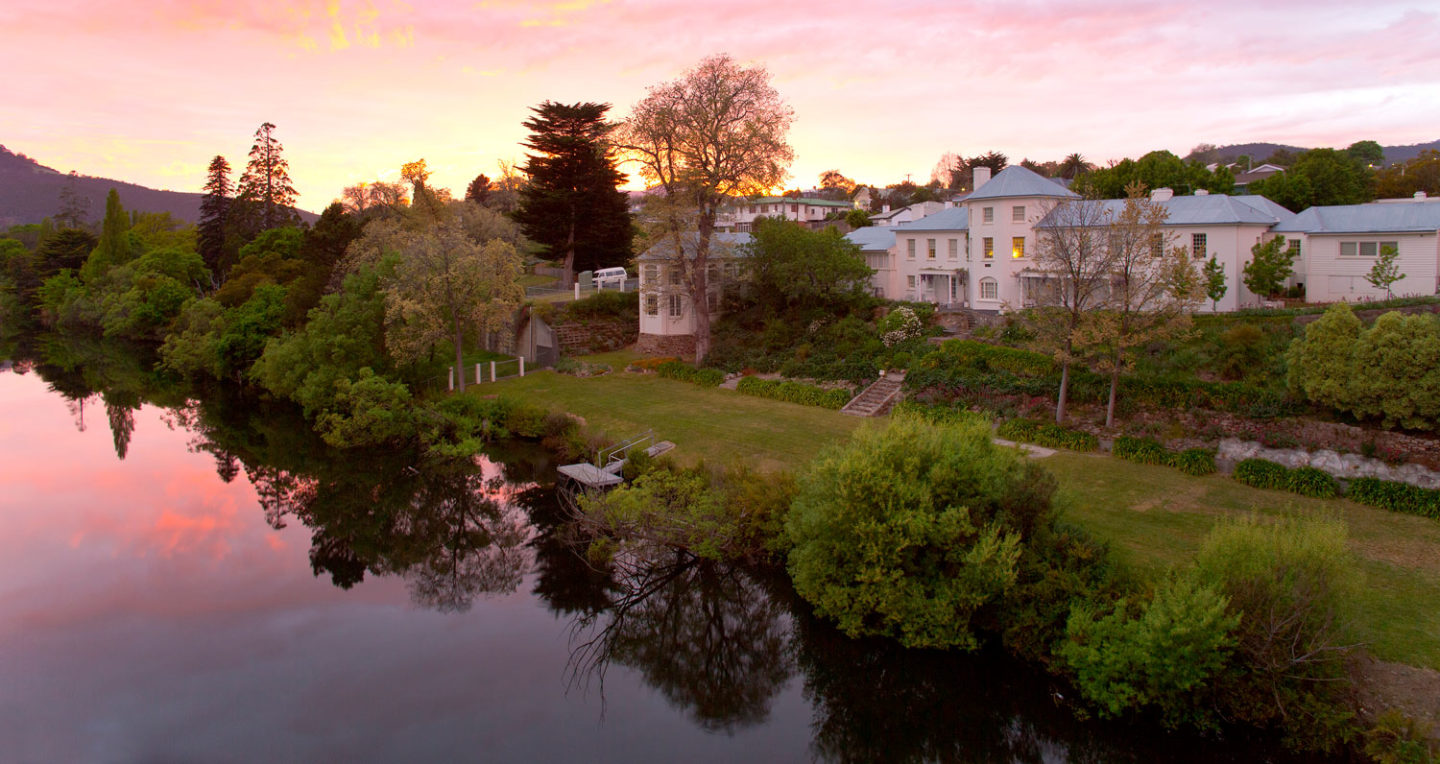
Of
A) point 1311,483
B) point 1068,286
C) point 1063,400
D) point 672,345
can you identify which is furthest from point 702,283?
point 1311,483

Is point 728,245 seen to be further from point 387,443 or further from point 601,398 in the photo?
point 387,443

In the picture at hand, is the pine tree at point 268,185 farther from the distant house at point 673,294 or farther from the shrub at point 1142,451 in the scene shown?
the shrub at point 1142,451

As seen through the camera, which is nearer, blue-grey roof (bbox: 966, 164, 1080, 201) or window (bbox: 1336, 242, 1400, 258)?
window (bbox: 1336, 242, 1400, 258)

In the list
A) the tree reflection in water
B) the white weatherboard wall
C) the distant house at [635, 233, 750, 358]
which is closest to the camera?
the tree reflection in water

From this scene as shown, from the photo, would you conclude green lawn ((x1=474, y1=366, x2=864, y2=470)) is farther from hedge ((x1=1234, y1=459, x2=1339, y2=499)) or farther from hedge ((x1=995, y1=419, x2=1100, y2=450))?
hedge ((x1=1234, y1=459, x2=1339, y2=499))

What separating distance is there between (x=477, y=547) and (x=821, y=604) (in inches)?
402

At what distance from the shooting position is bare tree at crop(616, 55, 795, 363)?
36.1 meters

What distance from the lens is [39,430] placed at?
36.1 metres

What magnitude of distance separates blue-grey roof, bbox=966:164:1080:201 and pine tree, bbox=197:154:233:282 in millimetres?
58771

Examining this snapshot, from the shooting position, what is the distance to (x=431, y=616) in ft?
61.5

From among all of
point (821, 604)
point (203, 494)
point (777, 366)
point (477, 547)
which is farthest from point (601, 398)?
point (821, 604)

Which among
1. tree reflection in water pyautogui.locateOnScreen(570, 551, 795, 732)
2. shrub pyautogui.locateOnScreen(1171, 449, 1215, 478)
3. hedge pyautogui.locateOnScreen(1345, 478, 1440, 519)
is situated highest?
shrub pyautogui.locateOnScreen(1171, 449, 1215, 478)

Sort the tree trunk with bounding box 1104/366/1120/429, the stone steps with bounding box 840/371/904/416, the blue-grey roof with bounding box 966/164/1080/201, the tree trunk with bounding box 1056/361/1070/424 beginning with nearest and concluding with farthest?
the tree trunk with bounding box 1104/366/1120/429
the tree trunk with bounding box 1056/361/1070/424
the stone steps with bounding box 840/371/904/416
the blue-grey roof with bounding box 966/164/1080/201

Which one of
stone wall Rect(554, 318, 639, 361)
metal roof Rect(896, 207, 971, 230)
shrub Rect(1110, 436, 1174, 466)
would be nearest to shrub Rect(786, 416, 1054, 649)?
shrub Rect(1110, 436, 1174, 466)
